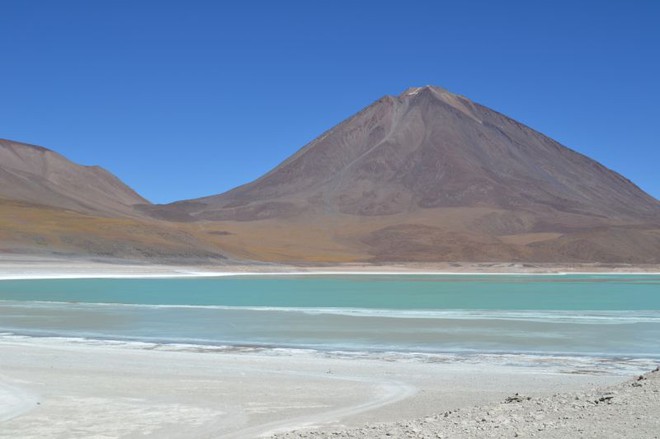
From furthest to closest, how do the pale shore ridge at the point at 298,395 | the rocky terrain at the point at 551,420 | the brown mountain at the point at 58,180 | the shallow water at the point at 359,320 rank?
the brown mountain at the point at 58,180 → the shallow water at the point at 359,320 → the pale shore ridge at the point at 298,395 → the rocky terrain at the point at 551,420

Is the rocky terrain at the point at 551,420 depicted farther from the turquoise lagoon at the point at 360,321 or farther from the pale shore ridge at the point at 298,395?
the turquoise lagoon at the point at 360,321

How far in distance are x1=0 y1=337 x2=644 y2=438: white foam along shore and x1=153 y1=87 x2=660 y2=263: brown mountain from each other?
82437 mm

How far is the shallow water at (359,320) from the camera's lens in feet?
62.3

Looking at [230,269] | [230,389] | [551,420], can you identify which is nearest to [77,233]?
[230,269]

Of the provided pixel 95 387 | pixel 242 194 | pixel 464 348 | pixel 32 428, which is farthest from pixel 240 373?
pixel 242 194

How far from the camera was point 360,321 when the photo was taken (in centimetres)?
2505

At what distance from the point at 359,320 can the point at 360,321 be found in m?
0.38

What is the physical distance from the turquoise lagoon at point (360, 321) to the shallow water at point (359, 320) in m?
0.03

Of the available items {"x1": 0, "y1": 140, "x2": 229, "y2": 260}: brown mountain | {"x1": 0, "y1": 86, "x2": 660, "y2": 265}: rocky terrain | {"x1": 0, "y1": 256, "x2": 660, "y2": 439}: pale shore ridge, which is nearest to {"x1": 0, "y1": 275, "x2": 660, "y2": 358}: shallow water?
{"x1": 0, "y1": 256, "x2": 660, "y2": 439}: pale shore ridge

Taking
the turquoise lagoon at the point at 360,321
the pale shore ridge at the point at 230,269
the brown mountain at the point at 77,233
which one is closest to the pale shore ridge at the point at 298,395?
the turquoise lagoon at the point at 360,321

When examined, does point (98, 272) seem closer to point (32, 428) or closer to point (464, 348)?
point (464, 348)

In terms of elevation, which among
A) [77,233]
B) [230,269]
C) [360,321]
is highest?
[77,233]

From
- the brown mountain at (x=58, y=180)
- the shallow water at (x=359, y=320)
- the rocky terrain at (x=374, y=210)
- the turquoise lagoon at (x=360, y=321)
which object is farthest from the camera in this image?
the brown mountain at (x=58, y=180)

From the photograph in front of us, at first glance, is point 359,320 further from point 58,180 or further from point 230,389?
point 58,180
